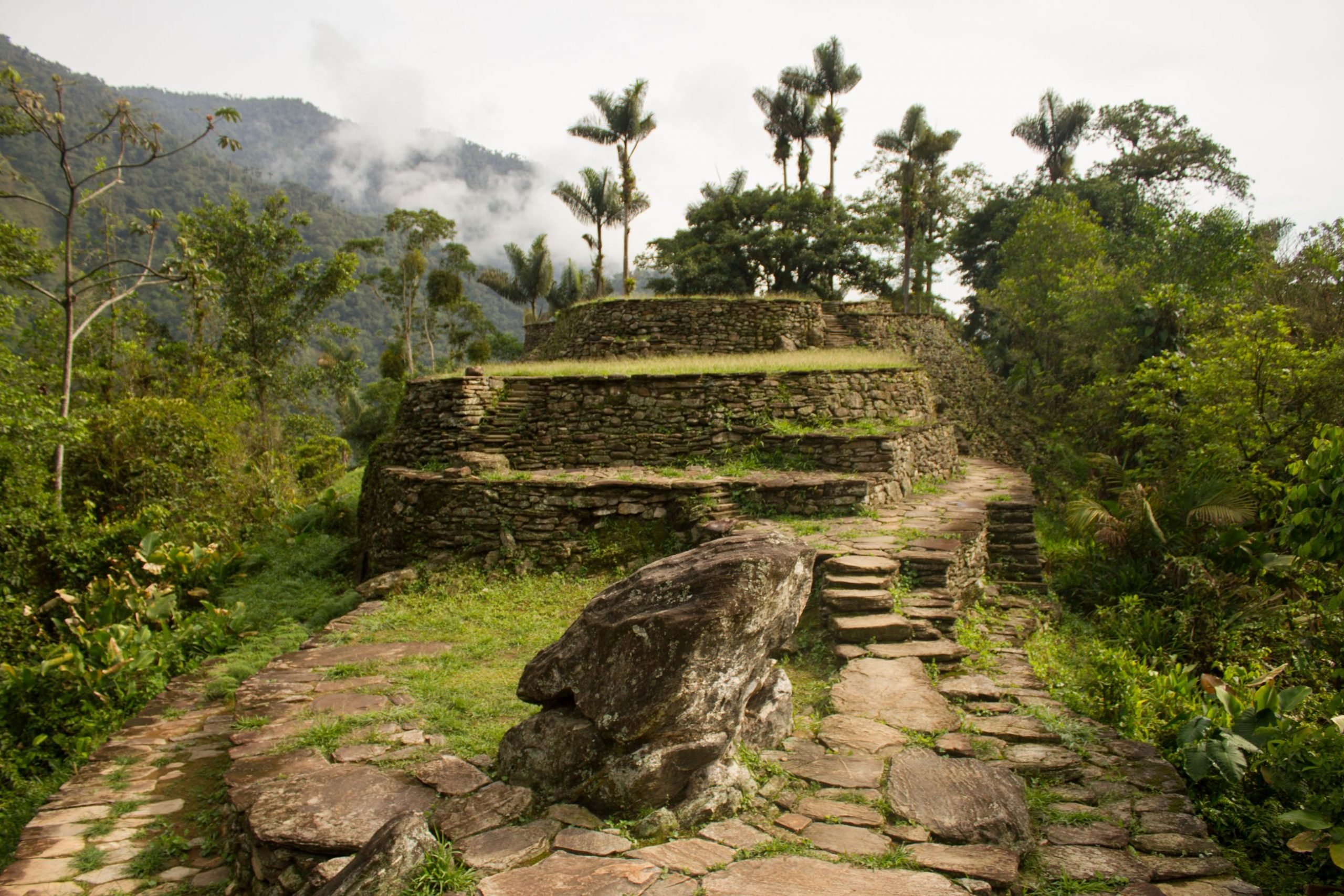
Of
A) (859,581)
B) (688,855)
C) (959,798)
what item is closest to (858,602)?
(859,581)

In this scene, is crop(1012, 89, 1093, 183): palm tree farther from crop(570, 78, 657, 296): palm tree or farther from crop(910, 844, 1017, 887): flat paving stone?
crop(910, 844, 1017, 887): flat paving stone

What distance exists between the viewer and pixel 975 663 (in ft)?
16.9

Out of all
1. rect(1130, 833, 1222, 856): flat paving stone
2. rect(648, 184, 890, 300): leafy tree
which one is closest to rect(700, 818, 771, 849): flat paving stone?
rect(1130, 833, 1222, 856): flat paving stone

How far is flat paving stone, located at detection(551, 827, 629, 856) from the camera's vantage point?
288 cm

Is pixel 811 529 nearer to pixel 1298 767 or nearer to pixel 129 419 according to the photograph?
pixel 1298 767

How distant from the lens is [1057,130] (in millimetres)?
29672

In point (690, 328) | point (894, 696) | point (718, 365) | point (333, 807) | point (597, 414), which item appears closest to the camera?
point (333, 807)

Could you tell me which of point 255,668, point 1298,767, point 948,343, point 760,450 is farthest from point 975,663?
point 948,343

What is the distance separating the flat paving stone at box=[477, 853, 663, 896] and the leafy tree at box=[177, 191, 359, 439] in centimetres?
1820

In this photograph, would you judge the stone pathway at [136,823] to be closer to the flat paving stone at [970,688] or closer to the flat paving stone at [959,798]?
the flat paving stone at [959,798]

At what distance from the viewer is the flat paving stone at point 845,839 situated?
2.91 meters

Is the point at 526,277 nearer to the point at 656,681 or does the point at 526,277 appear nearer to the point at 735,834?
the point at 656,681

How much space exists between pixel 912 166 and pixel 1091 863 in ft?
87.1

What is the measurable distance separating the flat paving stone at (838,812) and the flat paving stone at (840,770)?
16 centimetres
